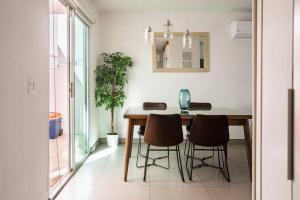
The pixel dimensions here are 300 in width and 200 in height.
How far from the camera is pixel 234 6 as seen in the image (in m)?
4.70

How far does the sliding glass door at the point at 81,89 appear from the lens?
380cm

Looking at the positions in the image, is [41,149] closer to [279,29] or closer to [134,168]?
[134,168]

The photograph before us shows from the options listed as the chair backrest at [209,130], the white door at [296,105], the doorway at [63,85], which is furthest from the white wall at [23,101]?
the chair backrest at [209,130]

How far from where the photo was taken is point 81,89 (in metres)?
4.06

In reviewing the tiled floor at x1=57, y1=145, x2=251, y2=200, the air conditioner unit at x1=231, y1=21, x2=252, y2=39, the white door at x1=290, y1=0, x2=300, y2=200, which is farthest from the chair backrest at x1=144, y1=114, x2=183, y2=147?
the air conditioner unit at x1=231, y1=21, x2=252, y2=39

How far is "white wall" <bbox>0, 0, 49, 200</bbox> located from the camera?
1.58m

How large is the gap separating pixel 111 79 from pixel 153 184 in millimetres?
2404

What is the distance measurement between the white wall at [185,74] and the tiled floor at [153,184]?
167cm

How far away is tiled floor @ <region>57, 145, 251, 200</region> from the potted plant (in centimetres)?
123

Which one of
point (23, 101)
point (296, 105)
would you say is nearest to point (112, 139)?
point (23, 101)

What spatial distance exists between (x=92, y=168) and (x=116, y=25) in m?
2.92

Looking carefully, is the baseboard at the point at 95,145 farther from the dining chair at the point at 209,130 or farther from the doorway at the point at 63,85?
the dining chair at the point at 209,130

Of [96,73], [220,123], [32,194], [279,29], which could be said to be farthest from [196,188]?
[96,73]

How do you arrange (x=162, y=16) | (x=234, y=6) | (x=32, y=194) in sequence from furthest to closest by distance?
(x=162, y=16), (x=234, y=6), (x=32, y=194)
